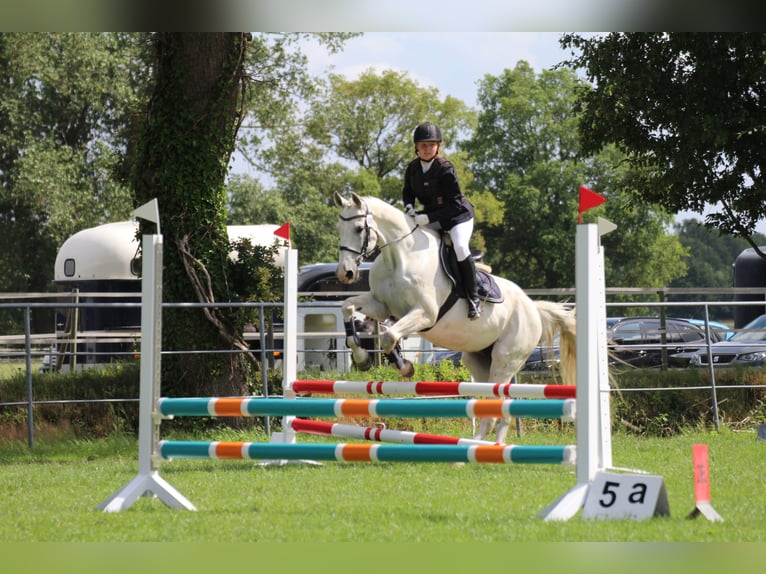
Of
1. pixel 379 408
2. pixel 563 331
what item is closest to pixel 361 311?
pixel 563 331

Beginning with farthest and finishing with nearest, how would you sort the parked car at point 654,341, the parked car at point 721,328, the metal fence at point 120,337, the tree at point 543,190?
the tree at point 543,190 → the parked car at point 654,341 → the parked car at point 721,328 → the metal fence at point 120,337

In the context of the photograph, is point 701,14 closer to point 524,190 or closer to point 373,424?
point 373,424

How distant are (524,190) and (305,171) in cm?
1161

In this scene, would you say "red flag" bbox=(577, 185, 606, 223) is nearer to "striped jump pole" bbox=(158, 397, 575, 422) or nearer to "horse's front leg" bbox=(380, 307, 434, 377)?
"striped jump pole" bbox=(158, 397, 575, 422)

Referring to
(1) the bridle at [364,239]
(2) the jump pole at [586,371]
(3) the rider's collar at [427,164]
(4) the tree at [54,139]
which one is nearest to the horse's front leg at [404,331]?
(1) the bridle at [364,239]

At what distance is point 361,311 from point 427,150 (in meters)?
1.41

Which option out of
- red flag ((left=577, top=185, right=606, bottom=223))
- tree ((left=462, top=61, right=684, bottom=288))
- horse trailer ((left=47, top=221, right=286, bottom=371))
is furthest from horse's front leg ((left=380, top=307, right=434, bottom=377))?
tree ((left=462, top=61, right=684, bottom=288))

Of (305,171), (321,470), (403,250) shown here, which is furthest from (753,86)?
(305,171)

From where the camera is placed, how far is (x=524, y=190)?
47.9 metres

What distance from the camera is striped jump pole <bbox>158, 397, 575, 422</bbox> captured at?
5461 millimetres

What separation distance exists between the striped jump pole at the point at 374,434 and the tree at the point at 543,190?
3836 centimetres

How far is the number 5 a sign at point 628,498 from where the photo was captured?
5.27m

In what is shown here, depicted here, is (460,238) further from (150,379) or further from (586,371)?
(150,379)

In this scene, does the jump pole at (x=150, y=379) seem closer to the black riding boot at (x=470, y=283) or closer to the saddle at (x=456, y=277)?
the saddle at (x=456, y=277)
